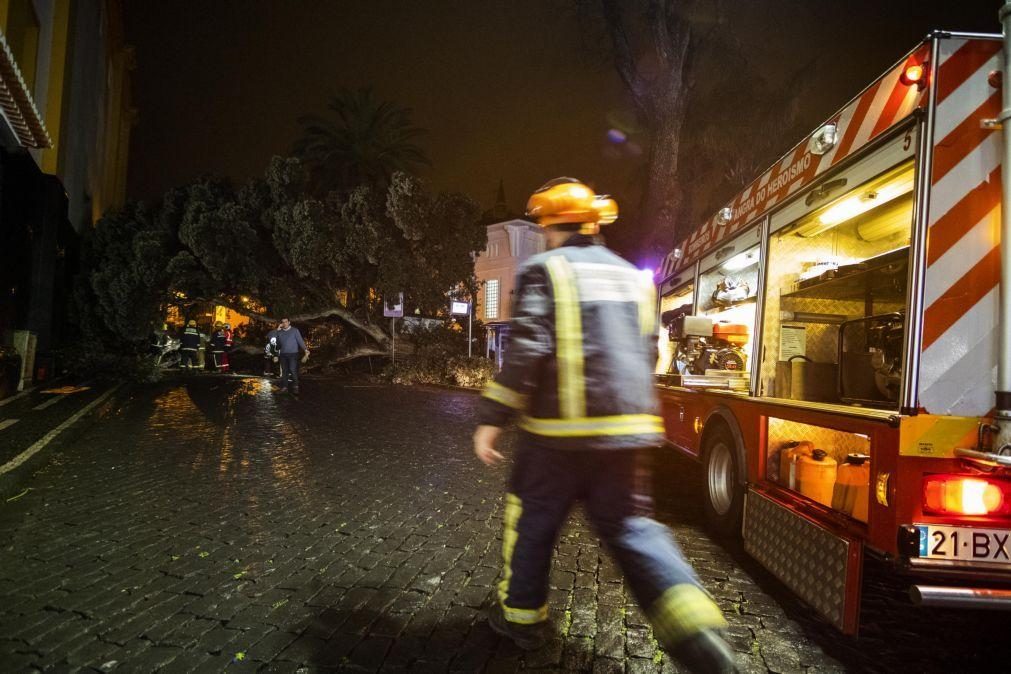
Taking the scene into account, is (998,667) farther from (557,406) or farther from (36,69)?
(36,69)

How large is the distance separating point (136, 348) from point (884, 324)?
79.9ft

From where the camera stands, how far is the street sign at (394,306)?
20.2 m

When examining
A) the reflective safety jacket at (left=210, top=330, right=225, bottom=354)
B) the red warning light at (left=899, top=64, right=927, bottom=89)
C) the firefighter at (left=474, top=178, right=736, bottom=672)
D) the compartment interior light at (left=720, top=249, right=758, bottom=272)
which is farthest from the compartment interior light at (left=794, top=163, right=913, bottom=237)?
the reflective safety jacket at (left=210, top=330, right=225, bottom=354)

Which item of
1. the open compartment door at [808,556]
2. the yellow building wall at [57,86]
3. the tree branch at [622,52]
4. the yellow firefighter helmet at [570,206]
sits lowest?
the open compartment door at [808,556]

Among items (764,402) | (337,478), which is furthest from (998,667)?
(337,478)

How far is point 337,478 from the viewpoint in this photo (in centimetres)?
600

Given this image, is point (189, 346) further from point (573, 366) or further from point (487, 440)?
point (573, 366)

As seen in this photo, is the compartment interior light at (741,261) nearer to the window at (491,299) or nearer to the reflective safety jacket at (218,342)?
the reflective safety jacket at (218,342)

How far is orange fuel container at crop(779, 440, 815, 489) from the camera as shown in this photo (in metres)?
3.90

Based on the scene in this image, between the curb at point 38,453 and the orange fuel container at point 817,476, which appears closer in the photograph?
the orange fuel container at point 817,476

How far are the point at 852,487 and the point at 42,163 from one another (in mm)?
18786

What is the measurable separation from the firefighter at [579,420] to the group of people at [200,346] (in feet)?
68.4

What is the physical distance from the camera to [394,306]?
20.5m

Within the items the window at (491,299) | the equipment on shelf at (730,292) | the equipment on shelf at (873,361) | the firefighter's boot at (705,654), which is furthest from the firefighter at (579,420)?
the window at (491,299)
